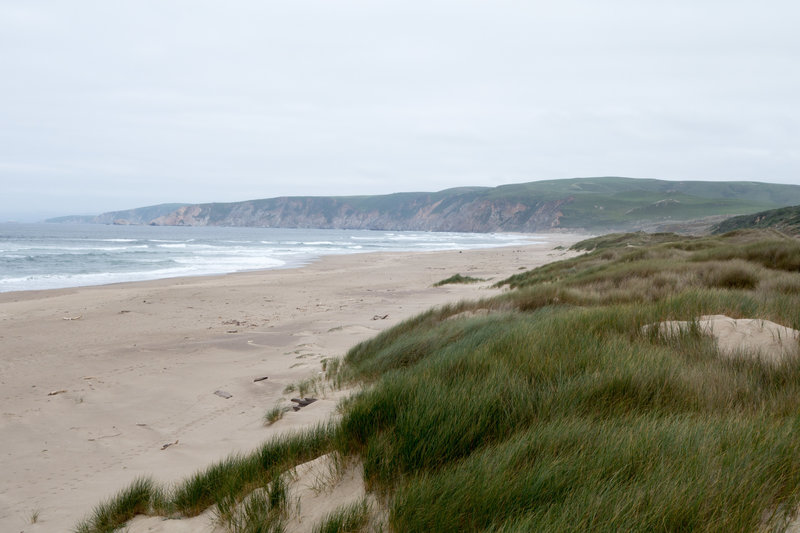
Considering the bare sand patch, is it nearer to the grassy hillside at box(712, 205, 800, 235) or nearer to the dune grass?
the dune grass

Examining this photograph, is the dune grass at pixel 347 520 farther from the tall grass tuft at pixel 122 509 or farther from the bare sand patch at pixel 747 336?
the bare sand patch at pixel 747 336

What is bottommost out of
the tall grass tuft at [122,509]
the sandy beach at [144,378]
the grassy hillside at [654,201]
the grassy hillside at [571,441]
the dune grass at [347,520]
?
the sandy beach at [144,378]

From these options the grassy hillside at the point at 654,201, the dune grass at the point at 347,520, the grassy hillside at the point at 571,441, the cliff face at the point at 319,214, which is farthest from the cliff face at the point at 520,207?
the dune grass at the point at 347,520

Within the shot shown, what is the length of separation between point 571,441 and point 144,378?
697cm

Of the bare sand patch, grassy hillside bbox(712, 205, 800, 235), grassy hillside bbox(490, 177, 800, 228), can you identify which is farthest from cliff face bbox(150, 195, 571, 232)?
the bare sand patch

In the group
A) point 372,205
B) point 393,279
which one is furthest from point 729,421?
point 372,205

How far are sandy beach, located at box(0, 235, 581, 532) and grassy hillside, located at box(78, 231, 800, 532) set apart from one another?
1340 millimetres

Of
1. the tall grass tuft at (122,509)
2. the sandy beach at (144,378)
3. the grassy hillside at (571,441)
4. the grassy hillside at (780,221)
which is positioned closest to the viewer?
the grassy hillside at (571,441)

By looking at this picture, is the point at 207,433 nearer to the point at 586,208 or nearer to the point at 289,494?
the point at 289,494

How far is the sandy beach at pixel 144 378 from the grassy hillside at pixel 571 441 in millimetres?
1340

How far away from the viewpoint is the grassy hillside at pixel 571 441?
5.00 ft

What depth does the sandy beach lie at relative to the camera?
4.00m

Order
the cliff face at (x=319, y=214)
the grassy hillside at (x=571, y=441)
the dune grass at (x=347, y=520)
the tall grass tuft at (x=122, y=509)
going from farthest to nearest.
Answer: the cliff face at (x=319, y=214), the tall grass tuft at (x=122, y=509), the dune grass at (x=347, y=520), the grassy hillside at (x=571, y=441)

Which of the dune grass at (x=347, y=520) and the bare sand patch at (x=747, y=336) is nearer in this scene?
the dune grass at (x=347, y=520)
